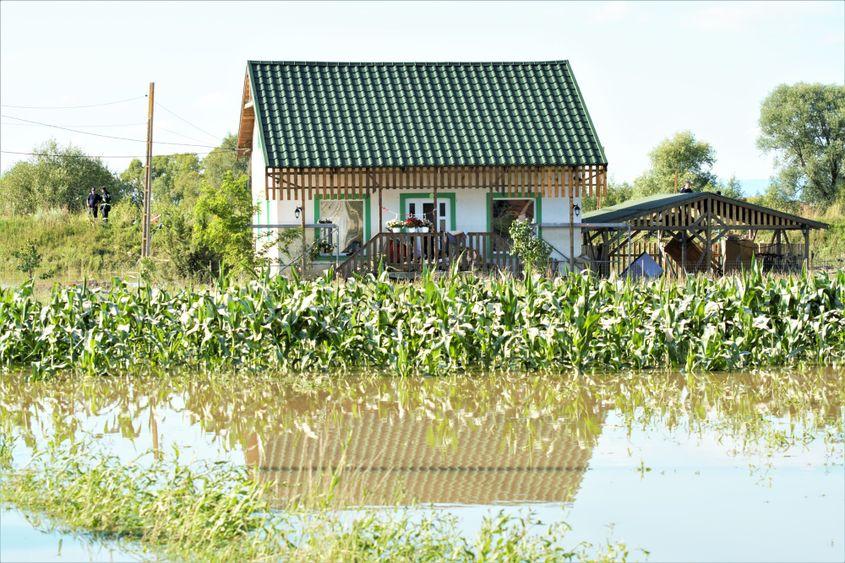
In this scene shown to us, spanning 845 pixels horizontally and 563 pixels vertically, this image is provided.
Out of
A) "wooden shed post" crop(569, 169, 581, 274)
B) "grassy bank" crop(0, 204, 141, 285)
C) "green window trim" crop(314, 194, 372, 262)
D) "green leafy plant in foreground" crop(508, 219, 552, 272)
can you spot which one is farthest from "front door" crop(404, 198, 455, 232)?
"grassy bank" crop(0, 204, 141, 285)

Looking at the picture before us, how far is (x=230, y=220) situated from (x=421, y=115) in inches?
243

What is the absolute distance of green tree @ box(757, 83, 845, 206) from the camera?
6481 cm

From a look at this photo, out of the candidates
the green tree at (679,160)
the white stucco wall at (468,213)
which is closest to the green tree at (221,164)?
the green tree at (679,160)

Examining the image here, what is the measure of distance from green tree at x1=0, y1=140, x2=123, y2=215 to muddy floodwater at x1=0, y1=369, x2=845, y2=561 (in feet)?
144

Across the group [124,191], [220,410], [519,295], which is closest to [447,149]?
[519,295]

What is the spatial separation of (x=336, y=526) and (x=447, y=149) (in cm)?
2191

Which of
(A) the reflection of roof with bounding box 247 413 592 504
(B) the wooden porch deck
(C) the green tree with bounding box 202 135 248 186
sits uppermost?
(C) the green tree with bounding box 202 135 248 186

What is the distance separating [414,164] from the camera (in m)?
28.2

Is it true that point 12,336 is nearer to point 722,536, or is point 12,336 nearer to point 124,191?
point 722,536

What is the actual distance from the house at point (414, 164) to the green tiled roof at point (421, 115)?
42 mm

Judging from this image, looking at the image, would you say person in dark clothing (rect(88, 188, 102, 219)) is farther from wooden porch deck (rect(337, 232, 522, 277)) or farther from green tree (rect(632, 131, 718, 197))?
green tree (rect(632, 131, 718, 197))

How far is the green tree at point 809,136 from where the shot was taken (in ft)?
213

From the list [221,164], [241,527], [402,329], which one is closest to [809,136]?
[221,164]

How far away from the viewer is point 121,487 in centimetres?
841
